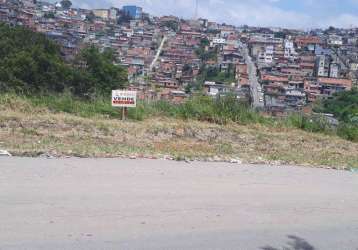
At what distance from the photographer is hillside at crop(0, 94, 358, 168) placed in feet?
25.2

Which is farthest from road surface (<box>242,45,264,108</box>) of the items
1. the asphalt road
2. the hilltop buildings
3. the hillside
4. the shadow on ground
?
the shadow on ground

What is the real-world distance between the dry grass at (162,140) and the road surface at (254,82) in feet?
8.31

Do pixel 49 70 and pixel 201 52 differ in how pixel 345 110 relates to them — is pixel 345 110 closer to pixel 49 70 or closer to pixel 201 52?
pixel 49 70

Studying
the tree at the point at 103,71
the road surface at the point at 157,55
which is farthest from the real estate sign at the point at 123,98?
the road surface at the point at 157,55

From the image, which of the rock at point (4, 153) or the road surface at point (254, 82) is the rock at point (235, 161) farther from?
the road surface at point (254, 82)

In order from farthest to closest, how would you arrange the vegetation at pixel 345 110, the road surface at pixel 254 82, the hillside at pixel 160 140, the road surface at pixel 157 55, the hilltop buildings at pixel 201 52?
the road surface at pixel 157 55
the hilltop buildings at pixel 201 52
the road surface at pixel 254 82
the vegetation at pixel 345 110
the hillside at pixel 160 140

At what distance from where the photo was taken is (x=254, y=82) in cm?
1923

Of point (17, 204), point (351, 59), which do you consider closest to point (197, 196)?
point (17, 204)

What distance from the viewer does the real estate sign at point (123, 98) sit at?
10500 millimetres

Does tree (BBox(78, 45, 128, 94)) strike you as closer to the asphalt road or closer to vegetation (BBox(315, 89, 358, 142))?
vegetation (BBox(315, 89, 358, 142))

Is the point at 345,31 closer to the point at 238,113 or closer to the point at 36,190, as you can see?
the point at 238,113

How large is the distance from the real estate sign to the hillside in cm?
43

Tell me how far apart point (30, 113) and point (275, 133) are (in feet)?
17.4

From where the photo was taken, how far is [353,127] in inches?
493
